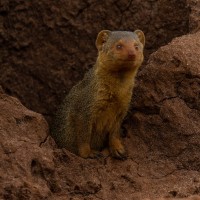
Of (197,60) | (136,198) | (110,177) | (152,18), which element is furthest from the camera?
(152,18)

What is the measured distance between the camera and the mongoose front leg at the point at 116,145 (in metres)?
5.20

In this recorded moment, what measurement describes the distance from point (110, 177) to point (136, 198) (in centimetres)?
38

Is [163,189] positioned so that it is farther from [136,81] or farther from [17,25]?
[17,25]

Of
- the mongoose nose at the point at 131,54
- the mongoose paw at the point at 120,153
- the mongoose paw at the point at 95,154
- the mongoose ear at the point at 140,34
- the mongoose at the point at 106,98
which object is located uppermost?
Answer: the mongoose ear at the point at 140,34

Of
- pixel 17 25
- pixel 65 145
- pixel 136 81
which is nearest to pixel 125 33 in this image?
pixel 136 81

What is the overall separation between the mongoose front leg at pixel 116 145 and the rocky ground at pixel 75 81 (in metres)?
0.06

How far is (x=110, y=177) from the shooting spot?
4898mm

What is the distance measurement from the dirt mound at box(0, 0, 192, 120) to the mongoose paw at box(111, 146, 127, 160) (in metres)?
1.50

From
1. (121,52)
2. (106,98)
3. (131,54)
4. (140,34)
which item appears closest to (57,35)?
(140,34)

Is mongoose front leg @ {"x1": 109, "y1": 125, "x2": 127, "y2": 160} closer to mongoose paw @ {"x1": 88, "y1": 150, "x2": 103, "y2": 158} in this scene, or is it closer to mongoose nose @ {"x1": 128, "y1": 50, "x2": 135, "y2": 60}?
mongoose paw @ {"x1": 88, "y1": 150, "x2": 103, "y2": 158}

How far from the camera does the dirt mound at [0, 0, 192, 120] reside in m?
6.37

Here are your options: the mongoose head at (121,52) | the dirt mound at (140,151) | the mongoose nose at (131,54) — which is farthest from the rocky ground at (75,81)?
the mongoose nose at (131,54)

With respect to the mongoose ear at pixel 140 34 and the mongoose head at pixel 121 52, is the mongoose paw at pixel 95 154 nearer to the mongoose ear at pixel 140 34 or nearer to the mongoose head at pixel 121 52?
the mongoose head at pixel 121 52

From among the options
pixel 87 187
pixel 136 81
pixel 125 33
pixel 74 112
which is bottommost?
pixel 87 187
